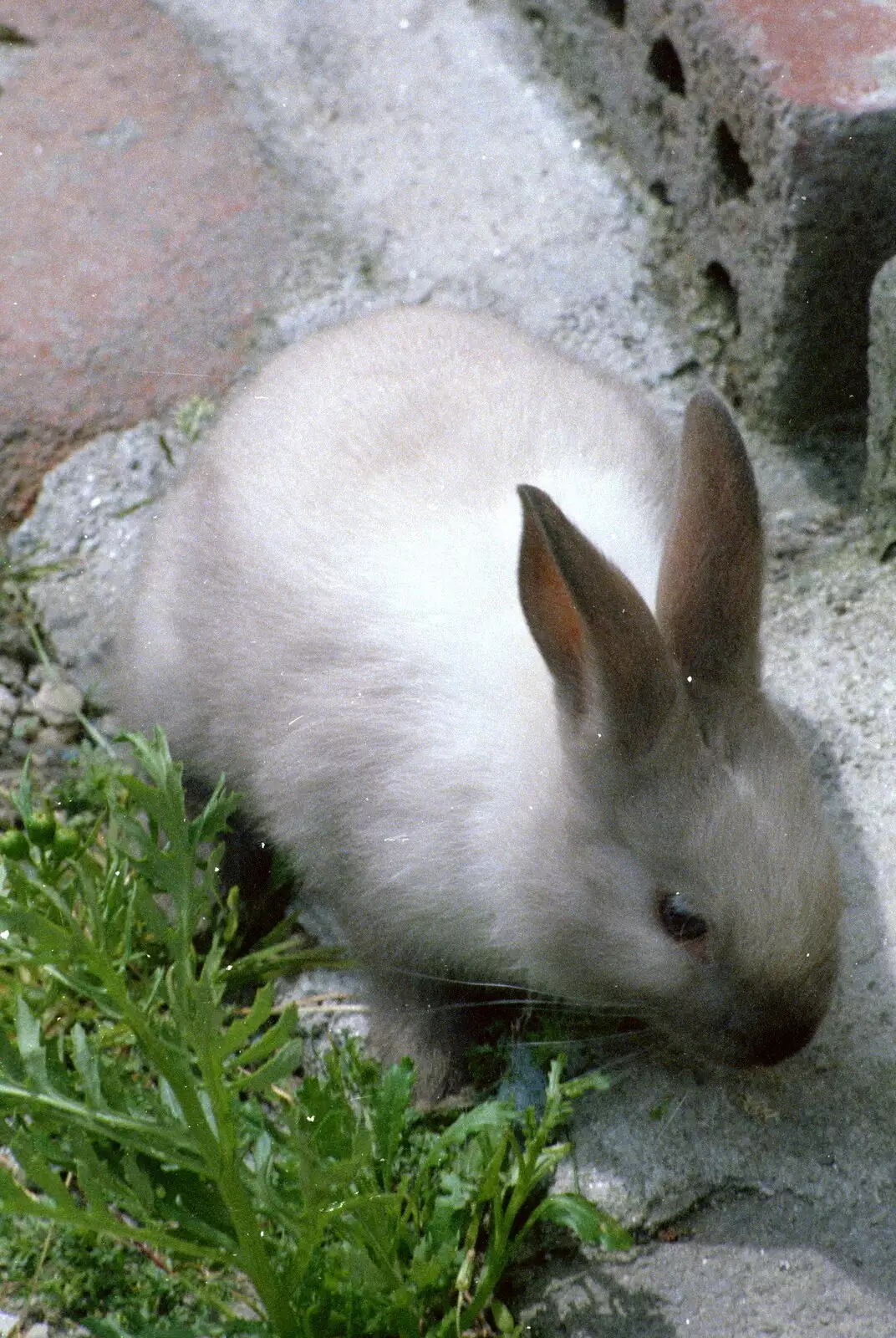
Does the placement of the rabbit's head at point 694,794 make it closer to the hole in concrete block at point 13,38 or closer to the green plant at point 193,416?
the green plant at point 193,416

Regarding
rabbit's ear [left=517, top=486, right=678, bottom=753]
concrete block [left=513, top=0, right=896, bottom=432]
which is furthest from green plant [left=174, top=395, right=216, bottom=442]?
rabbit's ear [left=517, top=486, right=678, bottom=753]

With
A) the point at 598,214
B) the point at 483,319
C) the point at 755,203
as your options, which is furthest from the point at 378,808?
the point at 598,214

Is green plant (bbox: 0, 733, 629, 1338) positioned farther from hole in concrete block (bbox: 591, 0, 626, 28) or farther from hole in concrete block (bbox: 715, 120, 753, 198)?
hole in concrete block (bbox: 591, 0, 626, 28)

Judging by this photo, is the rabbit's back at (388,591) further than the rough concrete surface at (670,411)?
Yes

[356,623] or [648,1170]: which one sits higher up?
[356,623]

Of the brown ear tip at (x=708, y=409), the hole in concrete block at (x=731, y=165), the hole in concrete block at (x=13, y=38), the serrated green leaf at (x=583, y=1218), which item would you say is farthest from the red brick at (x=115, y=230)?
the serrated green leaf at (x=583, y=1218)

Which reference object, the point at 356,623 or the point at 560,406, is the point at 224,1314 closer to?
the point at 356,623
